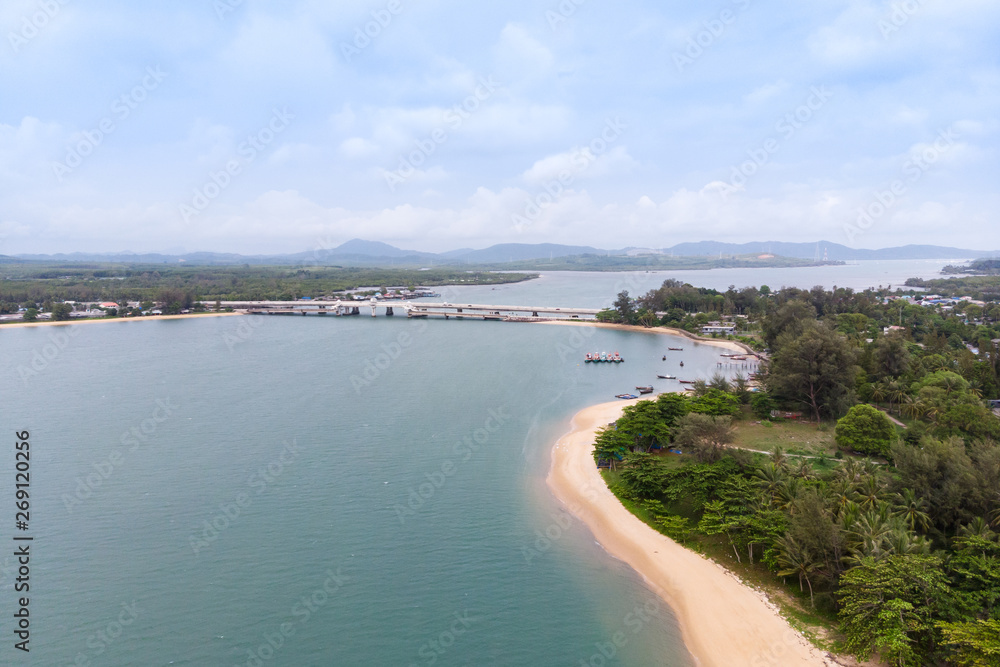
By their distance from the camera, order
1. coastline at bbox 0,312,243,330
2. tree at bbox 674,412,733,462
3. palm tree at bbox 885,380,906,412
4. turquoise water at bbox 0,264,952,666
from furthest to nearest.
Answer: coastline at bbox 0,312,243,330, palm tree at bbox 885,380,906,412, tree at bbox 674,412,733,462, turquoise water at bbox 0,264,952,666

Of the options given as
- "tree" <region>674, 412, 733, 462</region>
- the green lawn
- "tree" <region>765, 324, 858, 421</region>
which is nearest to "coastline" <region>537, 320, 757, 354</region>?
"tree" <region>765, 324, 858, 421</region>

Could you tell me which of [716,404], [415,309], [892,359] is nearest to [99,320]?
[415,309]

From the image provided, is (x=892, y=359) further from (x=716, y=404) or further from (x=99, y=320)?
(x=99, y=320)

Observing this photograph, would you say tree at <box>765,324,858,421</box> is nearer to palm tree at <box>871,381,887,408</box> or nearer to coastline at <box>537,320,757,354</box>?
palm tree at <box>871,381,887,408</box>

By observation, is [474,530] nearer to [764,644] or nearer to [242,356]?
[764,644]

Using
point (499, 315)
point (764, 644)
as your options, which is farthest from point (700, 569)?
point (499, 315)

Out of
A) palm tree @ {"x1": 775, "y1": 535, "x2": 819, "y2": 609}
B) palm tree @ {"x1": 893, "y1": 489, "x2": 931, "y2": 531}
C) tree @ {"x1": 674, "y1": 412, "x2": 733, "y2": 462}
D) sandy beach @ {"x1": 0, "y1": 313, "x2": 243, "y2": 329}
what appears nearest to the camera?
palm tree @ {"x1": 775, "y1": 535, "x2": 819, "y2": 609}

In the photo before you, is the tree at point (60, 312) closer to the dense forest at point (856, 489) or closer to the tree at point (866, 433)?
the dense forest at point (856, 489)
